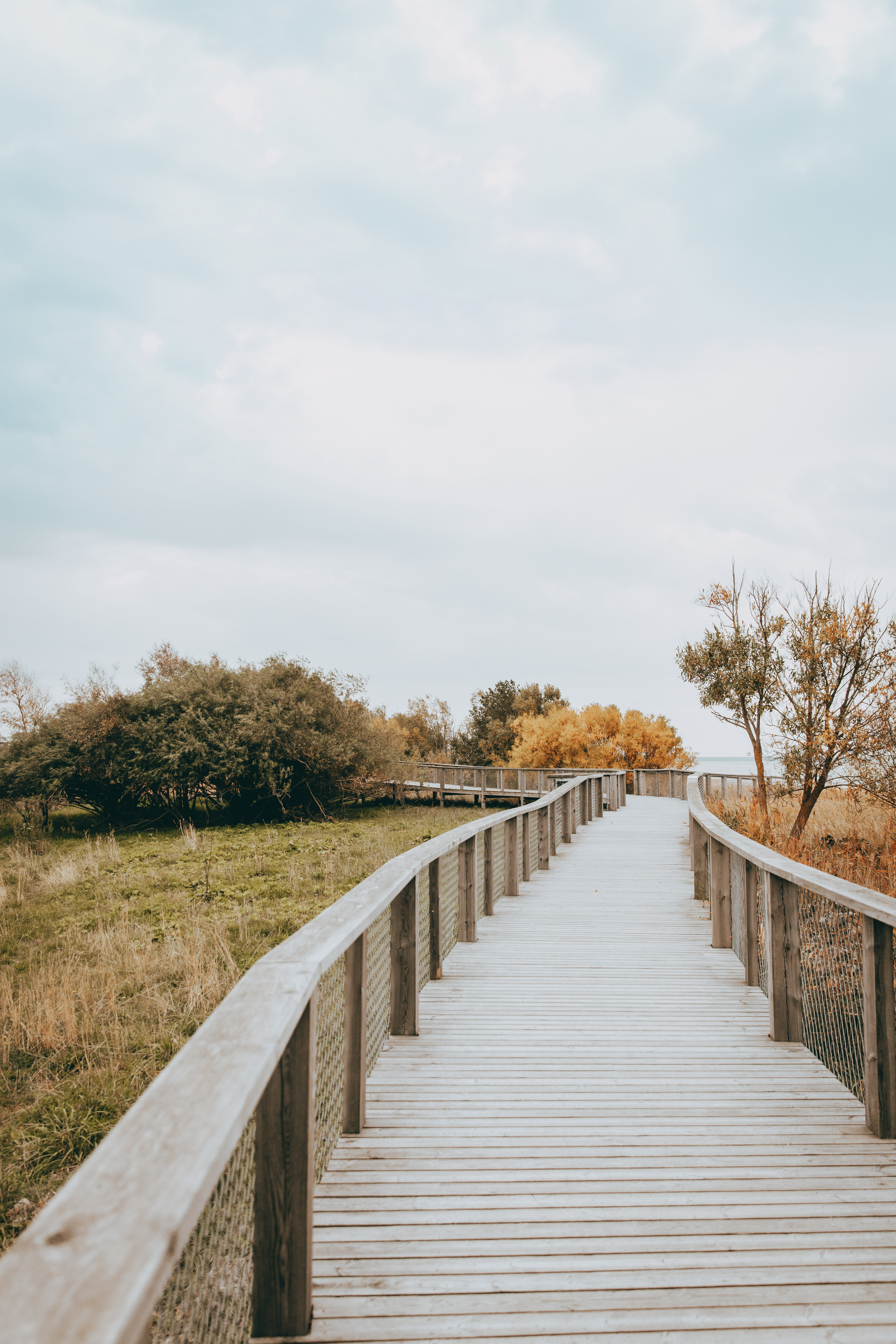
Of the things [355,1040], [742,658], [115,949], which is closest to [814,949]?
[355,1040]

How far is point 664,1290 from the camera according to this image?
2033mm

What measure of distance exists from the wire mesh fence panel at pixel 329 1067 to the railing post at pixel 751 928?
2.62 metres

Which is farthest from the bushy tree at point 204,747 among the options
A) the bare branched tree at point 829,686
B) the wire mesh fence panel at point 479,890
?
the wire mesh fence panel at point 479,890

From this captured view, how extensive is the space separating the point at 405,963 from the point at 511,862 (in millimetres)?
4880

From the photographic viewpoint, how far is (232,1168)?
2670 mm

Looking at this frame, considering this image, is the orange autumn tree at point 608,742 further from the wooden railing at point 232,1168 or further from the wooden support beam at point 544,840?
the wooden railing at point 232,1168

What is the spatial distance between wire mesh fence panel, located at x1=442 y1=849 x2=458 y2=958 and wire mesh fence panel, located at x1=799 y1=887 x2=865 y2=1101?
106 inches

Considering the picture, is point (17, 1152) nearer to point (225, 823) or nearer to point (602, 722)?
point (225, 823)

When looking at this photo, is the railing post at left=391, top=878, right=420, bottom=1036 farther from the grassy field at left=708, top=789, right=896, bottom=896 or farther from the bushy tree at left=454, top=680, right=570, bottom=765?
the bushy tree at left=454, top=680, right=570, bottom=765

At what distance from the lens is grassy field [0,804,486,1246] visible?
554 centimetres

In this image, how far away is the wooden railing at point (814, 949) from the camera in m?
2.92

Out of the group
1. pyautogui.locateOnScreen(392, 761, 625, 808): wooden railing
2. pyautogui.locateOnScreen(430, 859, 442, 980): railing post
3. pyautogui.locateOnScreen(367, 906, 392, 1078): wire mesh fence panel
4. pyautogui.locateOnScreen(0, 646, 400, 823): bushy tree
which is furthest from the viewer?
pyautogui.locateOnScreen(392, 761, 625, 808): wooden railing

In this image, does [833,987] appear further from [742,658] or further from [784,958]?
[742,658]

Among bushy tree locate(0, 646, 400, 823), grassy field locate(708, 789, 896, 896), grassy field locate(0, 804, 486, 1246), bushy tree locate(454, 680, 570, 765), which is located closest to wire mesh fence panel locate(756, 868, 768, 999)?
grassy field locate(708, 789, 896, 896)
